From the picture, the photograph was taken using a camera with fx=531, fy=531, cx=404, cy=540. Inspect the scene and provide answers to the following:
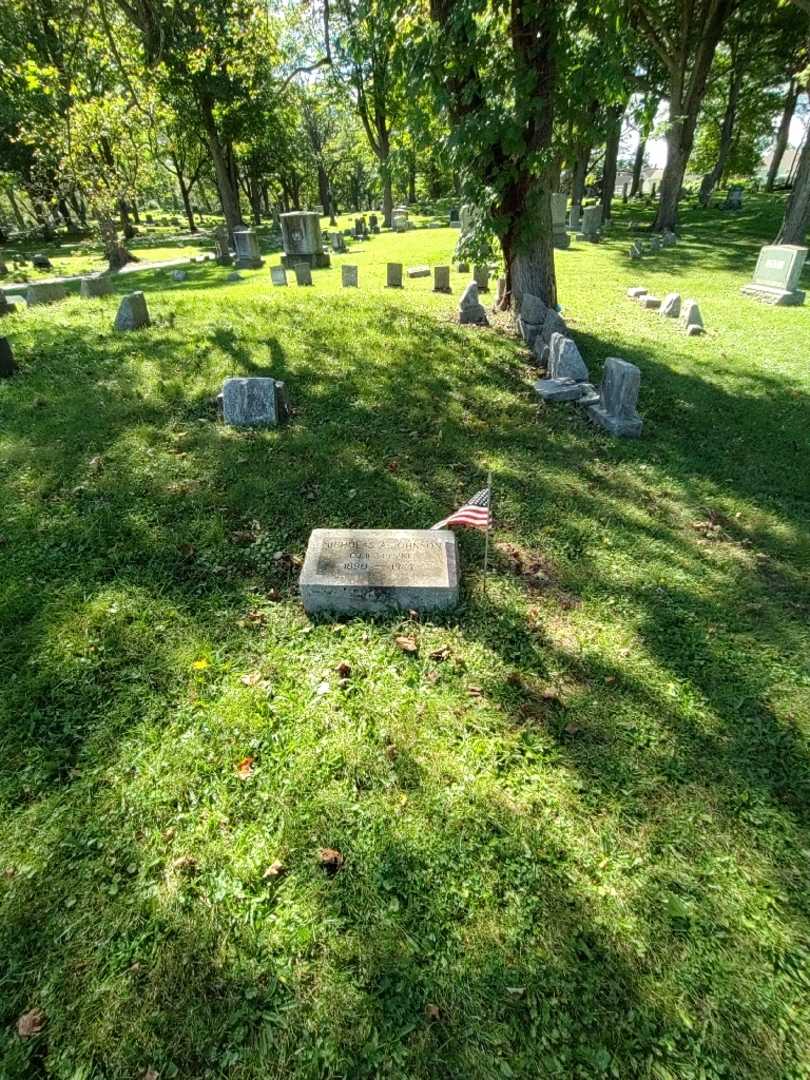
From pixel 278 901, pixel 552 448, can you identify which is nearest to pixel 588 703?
pixel 278 901

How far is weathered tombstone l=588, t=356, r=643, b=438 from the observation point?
6.84 meters

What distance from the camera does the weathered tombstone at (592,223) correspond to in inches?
912

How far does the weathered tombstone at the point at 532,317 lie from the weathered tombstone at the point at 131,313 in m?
6.74

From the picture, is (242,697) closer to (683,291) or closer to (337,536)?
(337,536)

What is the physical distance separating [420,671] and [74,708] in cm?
228

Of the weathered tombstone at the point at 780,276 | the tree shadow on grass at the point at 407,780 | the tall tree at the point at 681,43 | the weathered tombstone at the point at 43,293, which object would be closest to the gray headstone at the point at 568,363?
the tree shadow on grass at the point at 407,780

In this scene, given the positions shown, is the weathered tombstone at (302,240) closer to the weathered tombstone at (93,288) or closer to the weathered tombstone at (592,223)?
the weathered tombstone at (93,288)

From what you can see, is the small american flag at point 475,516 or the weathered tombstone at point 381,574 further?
the weathered tombstone at point 381,574

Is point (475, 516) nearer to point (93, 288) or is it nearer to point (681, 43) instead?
point (93, 288)

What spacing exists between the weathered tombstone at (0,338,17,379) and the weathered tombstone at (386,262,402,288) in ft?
29.8

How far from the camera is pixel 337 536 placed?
14.7 ft

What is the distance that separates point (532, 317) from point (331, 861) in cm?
918

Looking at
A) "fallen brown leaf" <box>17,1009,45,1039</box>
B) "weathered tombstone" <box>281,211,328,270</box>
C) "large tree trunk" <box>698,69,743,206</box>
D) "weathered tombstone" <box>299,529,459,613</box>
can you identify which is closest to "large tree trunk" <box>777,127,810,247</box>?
"weathered tombstone" <box>281,211,328,270</box>

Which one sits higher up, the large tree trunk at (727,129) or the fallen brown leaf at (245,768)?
the large tree trunk at (727,129)
